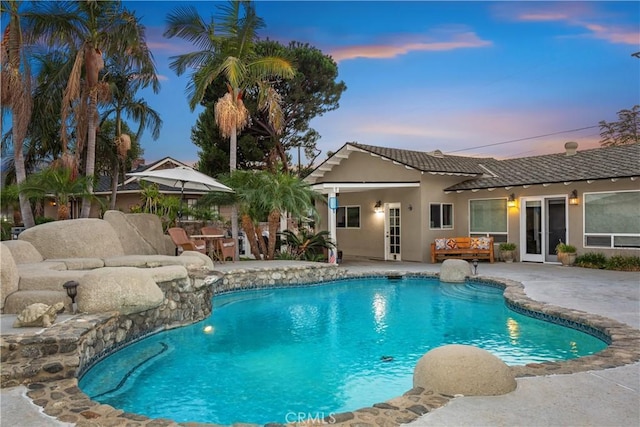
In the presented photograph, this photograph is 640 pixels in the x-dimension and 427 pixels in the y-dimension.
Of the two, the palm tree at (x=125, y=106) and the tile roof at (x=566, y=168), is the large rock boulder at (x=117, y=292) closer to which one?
the tile roof at (x=566, y=168)

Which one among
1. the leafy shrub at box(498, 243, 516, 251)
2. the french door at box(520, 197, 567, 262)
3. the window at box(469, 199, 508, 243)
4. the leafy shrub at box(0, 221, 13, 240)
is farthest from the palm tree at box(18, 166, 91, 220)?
the french door at box(520, 197, 567, 262)

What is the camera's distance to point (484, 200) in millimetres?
17312

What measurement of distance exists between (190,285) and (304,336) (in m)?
2.47

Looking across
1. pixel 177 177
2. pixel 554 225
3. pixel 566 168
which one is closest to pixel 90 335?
pixel 177 177

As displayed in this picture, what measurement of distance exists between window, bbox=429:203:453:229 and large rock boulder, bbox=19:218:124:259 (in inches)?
448

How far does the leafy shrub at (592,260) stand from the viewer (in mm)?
13727

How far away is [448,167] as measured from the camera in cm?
1772

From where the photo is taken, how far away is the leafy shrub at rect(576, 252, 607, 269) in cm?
1373

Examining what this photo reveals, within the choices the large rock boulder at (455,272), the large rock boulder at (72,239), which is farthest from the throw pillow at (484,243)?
the large rock boulder at (72,239)

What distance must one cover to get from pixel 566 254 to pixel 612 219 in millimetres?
1681

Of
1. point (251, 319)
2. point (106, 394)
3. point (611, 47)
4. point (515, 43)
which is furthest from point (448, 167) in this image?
point (106, 394)

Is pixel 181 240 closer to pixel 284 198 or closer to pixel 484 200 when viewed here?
pixel 284 198

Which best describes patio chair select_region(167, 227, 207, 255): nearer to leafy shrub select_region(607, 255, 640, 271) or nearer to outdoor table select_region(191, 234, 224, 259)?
outdoor table select_region(191, 234, 224, 259)

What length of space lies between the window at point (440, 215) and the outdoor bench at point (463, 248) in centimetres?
105
